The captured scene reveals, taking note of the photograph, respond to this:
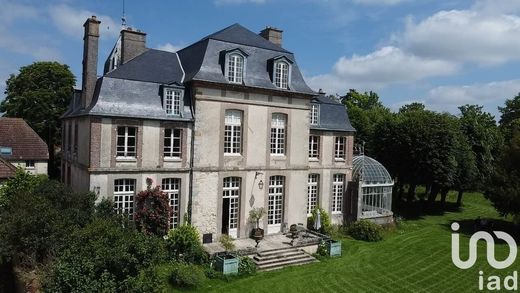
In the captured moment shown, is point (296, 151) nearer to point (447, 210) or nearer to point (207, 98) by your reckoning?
point (207, 98)

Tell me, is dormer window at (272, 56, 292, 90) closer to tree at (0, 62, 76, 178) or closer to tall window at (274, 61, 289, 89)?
tall window at (274, 61, 289, 89)

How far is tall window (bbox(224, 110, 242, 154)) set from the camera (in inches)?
812

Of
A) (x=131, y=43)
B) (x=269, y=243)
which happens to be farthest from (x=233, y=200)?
(x=131, y=43)

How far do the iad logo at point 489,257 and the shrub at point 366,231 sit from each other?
13.0 ft

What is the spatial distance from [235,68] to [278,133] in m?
4.35

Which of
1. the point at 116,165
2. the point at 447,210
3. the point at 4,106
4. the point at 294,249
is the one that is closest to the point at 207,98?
the point at 116,165

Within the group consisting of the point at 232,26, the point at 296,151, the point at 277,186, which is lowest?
the point at 277,186

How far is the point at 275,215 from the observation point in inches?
881

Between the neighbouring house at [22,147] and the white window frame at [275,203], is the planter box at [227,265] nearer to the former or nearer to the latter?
the white window frame at [275,203]

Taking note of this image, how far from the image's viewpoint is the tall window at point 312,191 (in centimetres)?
2466

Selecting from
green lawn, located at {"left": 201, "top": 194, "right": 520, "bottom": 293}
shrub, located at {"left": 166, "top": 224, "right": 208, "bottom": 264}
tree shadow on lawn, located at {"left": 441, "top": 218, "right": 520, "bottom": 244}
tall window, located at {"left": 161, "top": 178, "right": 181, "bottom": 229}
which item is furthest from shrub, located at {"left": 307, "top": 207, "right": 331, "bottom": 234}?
tree shadow on lawn, located at {"left": 441, "top": 218, "right": 520, "bottom": 244}

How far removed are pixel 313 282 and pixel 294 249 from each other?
3.30m

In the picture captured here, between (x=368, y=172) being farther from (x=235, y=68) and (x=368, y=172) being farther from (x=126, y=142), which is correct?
(x=126, y=142)

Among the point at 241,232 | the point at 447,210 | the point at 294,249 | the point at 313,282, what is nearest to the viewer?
the point at 313,282
